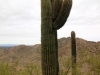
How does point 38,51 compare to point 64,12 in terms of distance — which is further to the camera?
point 38,51

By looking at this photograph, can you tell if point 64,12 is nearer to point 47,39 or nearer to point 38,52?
point 47,39

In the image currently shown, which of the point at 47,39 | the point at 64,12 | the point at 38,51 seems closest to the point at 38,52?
the point at 38,51

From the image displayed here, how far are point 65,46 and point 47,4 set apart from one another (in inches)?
1085

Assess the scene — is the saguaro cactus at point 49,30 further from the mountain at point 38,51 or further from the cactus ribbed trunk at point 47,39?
the mountain at point 38,51

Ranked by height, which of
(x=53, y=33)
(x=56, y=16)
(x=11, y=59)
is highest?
(x=56, y=16)

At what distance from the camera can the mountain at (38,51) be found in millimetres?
33688

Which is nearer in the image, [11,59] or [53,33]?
[53,33]

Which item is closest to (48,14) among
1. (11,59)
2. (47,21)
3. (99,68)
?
(47,21)

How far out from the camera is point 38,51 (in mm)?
38469

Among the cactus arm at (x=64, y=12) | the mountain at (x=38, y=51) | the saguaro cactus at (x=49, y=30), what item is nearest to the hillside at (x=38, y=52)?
the mountain at (x=38, y=51)

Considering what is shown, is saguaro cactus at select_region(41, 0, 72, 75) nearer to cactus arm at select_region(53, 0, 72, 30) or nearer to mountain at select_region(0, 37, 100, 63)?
cactus arm at select_region(53, 0, 72, 30)

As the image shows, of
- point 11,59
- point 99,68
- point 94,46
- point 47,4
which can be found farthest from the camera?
point 11,59

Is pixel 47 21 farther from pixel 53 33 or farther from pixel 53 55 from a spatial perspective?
pixel 53 55

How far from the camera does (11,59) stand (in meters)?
37.9
